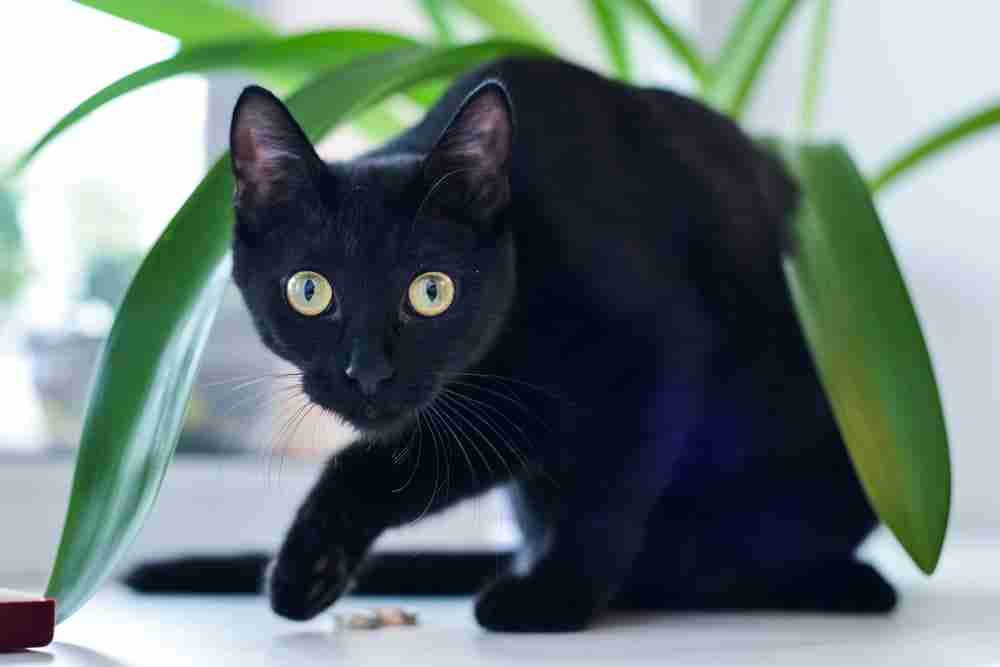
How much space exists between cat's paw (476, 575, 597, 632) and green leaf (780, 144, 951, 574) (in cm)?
19

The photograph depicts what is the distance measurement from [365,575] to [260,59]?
16.1 inches

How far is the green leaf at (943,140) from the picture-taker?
42.0 inches

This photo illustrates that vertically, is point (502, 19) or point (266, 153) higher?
point (502, 19)

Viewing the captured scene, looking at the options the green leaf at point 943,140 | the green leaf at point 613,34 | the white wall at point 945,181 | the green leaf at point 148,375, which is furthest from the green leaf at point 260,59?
the white wall at point 945,181

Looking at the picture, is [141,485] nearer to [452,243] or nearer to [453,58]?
[452,243]

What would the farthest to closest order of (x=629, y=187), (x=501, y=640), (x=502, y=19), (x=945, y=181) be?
(x=945, y=181), (x=502, y=19), (x=629, y=187), (x=501, y=640)

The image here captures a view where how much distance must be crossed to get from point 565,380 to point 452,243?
0.13 metres

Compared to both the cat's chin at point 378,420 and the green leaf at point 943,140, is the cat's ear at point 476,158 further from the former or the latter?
the green leaf at point 943,140

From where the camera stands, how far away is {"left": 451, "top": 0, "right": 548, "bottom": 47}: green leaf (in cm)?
112

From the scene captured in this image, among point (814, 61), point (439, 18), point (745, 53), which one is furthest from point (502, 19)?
point (814, 61)

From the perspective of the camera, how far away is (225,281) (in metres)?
0.78

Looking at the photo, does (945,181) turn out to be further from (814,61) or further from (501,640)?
(501,640)

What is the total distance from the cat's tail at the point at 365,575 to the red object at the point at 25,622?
0.31 m

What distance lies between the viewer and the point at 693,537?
89cm
